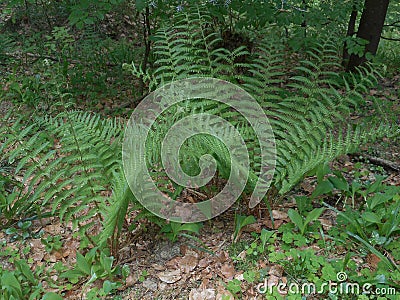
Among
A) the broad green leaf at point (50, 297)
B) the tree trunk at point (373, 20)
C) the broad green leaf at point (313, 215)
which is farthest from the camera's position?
the tree trunk at point (373, 20)

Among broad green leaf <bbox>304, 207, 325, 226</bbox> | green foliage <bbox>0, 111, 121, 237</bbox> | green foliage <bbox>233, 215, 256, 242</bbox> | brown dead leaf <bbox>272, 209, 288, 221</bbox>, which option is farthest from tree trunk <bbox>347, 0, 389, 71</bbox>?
green foliage <bbox>0, 111, 121, 237</bbox>

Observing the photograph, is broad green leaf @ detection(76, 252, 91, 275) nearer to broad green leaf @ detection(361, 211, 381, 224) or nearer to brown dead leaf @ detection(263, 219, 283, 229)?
brown dead leaf @ detection(263, 219, 283, 229)

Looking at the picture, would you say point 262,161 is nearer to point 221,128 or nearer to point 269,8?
point 221,128

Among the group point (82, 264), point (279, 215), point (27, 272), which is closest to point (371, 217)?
point (279, 215)

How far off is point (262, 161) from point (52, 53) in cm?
357

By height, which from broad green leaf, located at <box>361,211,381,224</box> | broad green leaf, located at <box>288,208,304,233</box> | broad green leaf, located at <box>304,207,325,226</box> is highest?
broad green leaf, located at <box>361,211,381,224</box>

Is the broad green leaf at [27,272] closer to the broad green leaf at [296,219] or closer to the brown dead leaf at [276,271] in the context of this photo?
the brown dead leaf at [276,271]

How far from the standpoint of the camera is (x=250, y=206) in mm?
2160

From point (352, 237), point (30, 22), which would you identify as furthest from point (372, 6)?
point (30, 22)

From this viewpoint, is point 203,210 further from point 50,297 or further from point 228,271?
point 50,297

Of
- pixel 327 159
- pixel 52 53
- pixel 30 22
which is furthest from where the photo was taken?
pixel 30 22

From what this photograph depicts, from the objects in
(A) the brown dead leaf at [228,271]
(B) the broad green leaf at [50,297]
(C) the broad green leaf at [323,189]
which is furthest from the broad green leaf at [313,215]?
(B) the broad green leaf at [50,297]

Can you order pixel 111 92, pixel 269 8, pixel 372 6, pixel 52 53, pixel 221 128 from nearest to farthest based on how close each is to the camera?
pixel 221 128 < pixel 269 8 < pixel 372 6 < pixel 111 92 < pixel 52 53

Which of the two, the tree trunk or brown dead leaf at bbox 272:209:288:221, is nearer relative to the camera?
brown dead leaf at bbox 272:209:288:221
